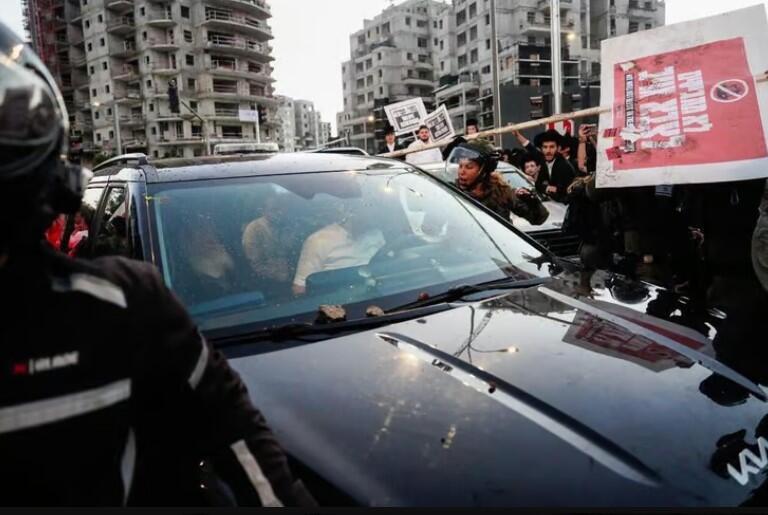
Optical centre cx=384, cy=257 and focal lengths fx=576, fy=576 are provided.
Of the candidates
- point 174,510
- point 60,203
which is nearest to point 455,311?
point 174,510

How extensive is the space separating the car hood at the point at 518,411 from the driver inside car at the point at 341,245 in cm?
41

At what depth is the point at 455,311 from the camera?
192cm

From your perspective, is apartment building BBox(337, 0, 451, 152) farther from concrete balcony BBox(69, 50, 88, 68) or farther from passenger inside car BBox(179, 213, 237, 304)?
passenger inside car BBox(179, 213, 237, 304)

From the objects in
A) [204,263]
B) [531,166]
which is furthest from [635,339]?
[531,166]

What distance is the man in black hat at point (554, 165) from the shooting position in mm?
5539

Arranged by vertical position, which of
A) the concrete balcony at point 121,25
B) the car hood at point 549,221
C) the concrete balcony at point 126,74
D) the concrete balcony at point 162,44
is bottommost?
the car hood at point 549,221

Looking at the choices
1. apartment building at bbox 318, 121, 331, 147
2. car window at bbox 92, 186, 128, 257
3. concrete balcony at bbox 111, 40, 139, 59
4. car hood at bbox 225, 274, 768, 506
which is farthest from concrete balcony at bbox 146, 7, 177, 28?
apartment building at bbox 318, 121, 331, 147

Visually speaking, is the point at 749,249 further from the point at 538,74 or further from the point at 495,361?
the point at 538,74

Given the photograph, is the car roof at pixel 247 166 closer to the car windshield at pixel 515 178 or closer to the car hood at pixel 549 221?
the car hood at pixel 549 221

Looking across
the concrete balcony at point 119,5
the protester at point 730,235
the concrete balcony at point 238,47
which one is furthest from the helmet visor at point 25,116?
the concrete balcony at point 119,5

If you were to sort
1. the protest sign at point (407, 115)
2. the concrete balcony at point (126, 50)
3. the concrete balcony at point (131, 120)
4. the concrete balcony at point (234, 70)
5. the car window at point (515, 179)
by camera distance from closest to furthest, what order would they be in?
the car window at point (515, 179)
the protest sign at point (407, 115)
the concrete balcony at point (131, 120)
the concrete balcony at point (234, 70)
the concrete balcony at point (126, 50)

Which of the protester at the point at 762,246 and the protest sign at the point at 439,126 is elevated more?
the protest sign at the point at 439,126

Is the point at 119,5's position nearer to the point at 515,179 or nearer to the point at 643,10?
the point at 643,10

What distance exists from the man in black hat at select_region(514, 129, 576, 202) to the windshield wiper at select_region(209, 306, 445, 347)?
4.06m
